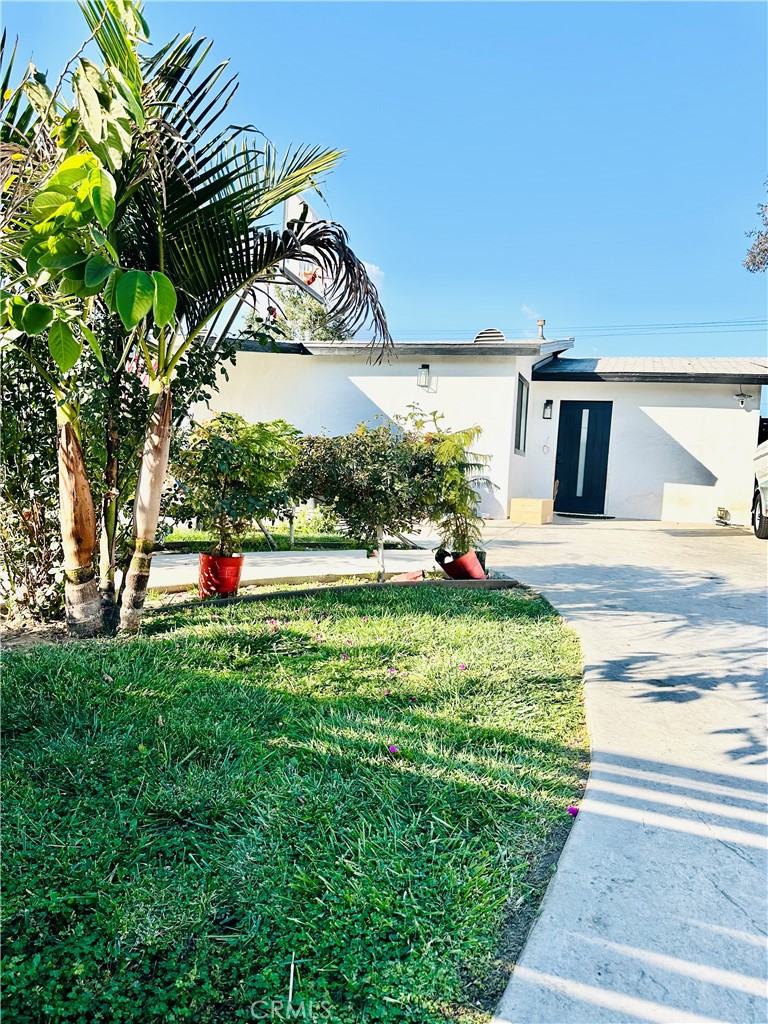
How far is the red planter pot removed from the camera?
203 inches

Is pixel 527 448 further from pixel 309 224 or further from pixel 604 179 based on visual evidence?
pixel 309 224

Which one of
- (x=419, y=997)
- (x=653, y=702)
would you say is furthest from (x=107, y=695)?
(x=653, y=702)

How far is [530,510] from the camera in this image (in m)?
13.1

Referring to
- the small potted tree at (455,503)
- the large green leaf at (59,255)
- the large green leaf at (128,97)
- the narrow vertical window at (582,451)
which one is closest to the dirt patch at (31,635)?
the large green leaf at (59,255)

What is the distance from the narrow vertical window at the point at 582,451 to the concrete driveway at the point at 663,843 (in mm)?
9889

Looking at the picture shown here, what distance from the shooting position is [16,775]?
2305 millimetres

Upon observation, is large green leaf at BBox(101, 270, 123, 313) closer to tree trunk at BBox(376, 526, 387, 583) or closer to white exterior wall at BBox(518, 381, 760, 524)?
tree trunk at BBox(376, 526, 387, 583)

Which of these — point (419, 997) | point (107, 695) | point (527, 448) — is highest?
point (527, 448)

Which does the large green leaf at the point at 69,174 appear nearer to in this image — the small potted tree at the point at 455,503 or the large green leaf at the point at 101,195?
the large green leaf at the point at 101,195

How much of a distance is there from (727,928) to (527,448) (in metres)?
13.5

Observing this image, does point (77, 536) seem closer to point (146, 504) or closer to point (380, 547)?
point (146, 504)

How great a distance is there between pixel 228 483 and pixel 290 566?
1.75 m

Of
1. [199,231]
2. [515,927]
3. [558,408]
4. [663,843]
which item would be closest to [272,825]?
[515,927]

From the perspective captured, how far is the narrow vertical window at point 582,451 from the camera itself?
14883 millimetres
